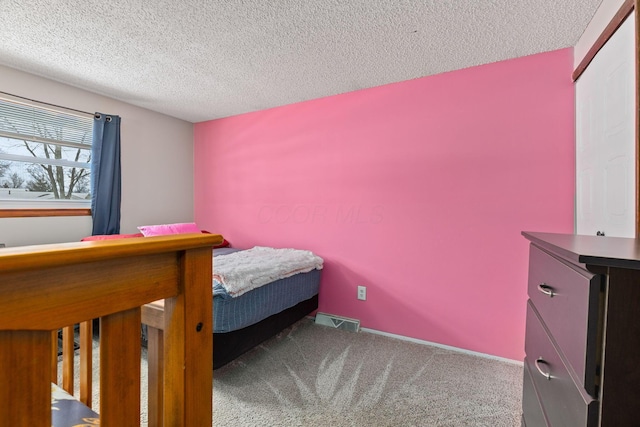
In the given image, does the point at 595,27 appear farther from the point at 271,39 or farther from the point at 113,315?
the point at 113,315

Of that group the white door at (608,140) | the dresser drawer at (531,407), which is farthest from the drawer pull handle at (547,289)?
the white door at (608,140)

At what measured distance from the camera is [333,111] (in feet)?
8.68

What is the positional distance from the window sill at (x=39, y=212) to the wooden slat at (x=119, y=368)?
8.62 feet

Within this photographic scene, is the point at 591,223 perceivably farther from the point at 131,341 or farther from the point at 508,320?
the point at 131,341

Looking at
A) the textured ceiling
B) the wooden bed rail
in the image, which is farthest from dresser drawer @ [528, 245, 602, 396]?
the textured ceiling

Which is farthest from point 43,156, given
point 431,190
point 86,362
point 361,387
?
point 431,190

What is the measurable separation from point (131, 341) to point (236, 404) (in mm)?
1324

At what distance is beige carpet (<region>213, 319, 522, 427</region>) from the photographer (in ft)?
4.85

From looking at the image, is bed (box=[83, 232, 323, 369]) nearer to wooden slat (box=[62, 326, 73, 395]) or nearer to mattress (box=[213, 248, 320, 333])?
mattress (box=[213, 248, 320, 333])

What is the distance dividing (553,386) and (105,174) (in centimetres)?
344

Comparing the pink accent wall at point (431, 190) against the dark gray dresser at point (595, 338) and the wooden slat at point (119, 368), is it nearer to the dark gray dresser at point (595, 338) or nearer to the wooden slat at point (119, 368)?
the dark gray dresser at point (595, 338)

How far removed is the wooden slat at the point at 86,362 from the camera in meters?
0.81

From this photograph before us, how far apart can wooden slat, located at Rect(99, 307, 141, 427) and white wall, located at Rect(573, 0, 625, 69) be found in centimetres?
218

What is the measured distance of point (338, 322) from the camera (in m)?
2.58
